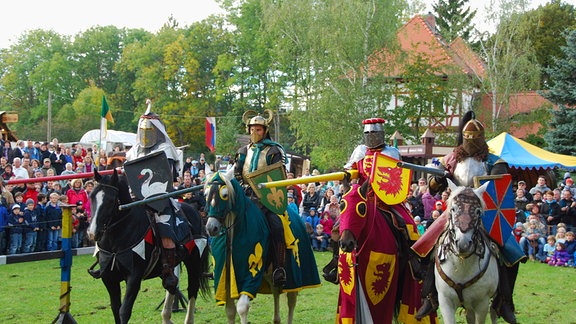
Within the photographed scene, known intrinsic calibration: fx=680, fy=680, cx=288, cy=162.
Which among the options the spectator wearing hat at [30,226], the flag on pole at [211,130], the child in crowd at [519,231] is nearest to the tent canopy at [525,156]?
the child in crowd at [519,231]

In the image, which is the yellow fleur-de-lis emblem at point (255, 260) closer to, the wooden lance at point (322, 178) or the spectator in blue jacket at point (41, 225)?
the wooden lance at point (322, 178)

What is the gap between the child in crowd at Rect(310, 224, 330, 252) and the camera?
19.0m

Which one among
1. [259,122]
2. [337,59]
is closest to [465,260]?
[259,122]

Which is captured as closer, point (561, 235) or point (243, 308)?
point (243, 308)

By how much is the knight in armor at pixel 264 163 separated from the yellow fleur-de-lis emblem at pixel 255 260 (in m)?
0.44

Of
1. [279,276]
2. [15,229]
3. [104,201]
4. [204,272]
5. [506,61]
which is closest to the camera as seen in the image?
[104,201]

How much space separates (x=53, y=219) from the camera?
16.3m

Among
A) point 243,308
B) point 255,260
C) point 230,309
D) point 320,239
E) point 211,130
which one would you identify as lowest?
point 320,239

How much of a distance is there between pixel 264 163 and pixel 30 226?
9342mm

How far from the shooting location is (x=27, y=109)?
6184 centimetres

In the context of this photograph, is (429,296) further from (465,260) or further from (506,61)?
(506,61)

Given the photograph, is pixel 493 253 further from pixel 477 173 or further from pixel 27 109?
pixel 27 109

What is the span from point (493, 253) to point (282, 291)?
2.94 metres

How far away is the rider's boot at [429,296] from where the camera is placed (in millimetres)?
7016
